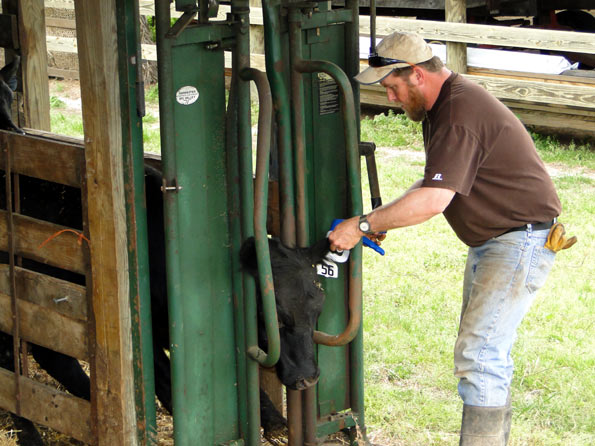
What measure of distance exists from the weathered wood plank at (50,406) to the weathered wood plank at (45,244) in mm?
558

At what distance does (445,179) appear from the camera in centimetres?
312

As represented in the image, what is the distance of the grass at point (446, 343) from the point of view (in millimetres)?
4168

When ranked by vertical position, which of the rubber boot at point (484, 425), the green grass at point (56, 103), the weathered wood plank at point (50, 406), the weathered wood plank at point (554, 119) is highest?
the green grass at point (56, 103)

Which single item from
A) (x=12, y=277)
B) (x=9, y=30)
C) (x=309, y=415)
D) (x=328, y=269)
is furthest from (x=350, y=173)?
(x=9, y=30)

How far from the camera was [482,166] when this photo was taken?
3311 millimetres

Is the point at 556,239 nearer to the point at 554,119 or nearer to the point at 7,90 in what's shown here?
the point at 7,90

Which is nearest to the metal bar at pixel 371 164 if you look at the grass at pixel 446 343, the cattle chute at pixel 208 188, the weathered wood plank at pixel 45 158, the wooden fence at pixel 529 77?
the cattle chute at pixel 208 188

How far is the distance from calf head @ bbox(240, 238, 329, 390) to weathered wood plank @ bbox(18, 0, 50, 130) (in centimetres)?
220

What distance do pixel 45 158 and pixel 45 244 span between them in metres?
0.34

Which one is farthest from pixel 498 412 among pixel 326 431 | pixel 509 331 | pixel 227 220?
pixel 227 220

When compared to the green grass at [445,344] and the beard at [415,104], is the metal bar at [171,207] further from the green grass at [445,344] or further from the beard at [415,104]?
the green grass at [445,344]

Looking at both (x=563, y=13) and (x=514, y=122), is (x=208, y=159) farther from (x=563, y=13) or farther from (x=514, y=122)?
(x=563, y=13)

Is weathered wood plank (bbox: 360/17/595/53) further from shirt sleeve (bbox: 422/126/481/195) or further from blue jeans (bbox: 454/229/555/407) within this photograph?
shirt sleeve (bbox: 422/126/481/195)

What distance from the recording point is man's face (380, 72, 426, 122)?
334 centimetres
